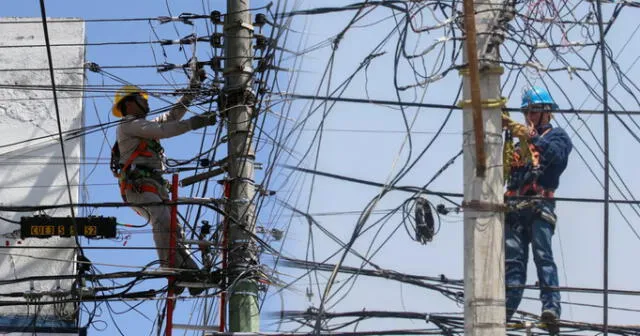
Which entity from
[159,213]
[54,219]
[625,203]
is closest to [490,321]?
[625,203]

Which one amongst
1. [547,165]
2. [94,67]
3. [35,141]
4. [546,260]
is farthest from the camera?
[35,141]

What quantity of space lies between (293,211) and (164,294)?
7.23 feet

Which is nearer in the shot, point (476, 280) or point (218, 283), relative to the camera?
point (476, 280)

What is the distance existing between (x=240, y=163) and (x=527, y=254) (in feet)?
12.7

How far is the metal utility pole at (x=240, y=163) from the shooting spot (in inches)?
656

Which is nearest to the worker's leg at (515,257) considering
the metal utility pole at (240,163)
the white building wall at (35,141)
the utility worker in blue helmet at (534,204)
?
the utility worker in blue helmet at (534,204)

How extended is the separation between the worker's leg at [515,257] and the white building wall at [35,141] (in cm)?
697

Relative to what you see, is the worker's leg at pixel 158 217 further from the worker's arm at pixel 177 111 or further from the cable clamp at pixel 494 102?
the cable clamp at pixel 494 102

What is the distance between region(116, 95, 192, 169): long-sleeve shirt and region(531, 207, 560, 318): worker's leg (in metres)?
4.67

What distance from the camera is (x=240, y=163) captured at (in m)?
17.2

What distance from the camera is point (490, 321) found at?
12664 millimetres

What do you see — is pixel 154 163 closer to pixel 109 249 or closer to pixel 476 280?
pixel 109 249

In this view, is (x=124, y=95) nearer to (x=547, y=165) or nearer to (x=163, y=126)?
(x=163, y=126)

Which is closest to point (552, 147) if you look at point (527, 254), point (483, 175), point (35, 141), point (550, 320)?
point (527, 254)
